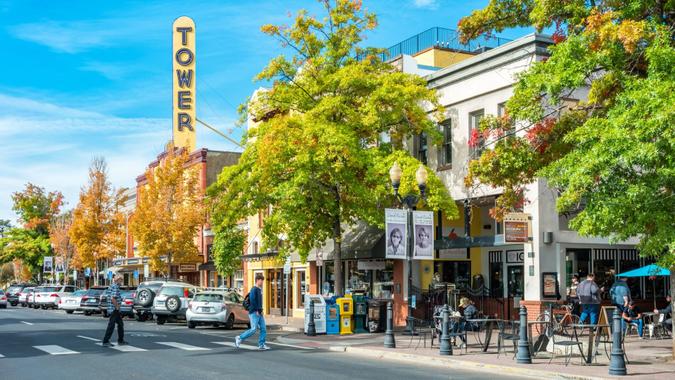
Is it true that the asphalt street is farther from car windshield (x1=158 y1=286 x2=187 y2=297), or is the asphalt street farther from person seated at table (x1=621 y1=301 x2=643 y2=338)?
car windshield (x1=158 y1=286 x2=187 y2=297)

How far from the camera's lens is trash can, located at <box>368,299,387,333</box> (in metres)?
26.9

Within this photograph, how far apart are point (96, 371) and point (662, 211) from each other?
432 inches

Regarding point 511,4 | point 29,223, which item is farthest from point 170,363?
point 29,223

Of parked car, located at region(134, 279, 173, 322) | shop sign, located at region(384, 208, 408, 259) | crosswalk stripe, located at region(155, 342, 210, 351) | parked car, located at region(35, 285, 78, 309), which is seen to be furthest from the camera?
parked car, located at region(35, 285, 78, 309)

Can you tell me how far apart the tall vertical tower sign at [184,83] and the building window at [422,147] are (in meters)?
16.7

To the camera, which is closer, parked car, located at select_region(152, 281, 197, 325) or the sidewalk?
the sidewalk

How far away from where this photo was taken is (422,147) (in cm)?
3052

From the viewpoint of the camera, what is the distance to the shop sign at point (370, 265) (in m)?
32.8

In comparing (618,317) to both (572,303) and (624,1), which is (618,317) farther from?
(572,303)

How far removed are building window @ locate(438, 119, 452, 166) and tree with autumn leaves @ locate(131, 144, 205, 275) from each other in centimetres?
2181

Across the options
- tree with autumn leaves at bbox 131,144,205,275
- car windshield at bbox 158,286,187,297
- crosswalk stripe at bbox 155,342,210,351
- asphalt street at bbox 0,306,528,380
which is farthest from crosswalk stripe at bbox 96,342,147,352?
tree with autumn leaves at bbox 131,144,205,275

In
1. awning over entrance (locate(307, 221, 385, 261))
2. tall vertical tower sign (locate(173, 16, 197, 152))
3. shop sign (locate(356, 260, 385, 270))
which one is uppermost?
tall vertical tower sign (locate(173, 16, 197, 152))

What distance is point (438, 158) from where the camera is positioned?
29453 mm

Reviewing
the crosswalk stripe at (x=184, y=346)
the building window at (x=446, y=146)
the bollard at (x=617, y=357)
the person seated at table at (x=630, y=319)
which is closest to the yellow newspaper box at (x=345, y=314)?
the crosswalk stripe at (x=184, y=346)
